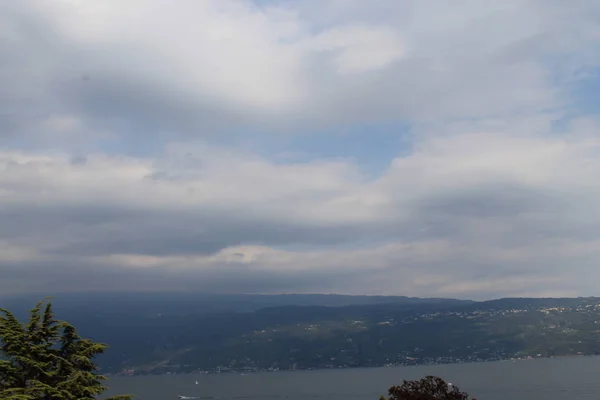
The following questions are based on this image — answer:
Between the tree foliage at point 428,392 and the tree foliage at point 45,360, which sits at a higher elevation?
the tree foliage at point 45,360

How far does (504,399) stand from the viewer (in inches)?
7776

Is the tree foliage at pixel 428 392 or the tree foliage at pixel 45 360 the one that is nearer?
the tree foliage at pixel 45 360

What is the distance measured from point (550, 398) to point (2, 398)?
20924 centimetres

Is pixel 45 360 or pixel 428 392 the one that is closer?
pixel 45 360

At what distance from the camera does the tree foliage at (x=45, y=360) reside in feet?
87.4

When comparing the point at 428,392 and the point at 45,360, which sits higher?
the point at 45,360

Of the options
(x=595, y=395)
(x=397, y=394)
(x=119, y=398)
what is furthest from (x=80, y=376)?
(x=595, y=395)

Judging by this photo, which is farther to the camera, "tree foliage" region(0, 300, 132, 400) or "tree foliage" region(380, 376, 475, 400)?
"tree foliage" region(380, 376, 475, 400)

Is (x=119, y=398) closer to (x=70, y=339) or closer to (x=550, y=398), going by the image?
(x=70, y=339)

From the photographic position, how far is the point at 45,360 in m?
28.2

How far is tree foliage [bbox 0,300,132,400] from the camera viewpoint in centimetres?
2664

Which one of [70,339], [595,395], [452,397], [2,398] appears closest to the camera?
[2,398]

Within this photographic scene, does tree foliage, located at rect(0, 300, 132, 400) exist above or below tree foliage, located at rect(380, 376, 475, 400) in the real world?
above

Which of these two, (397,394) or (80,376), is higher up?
(80,376)
